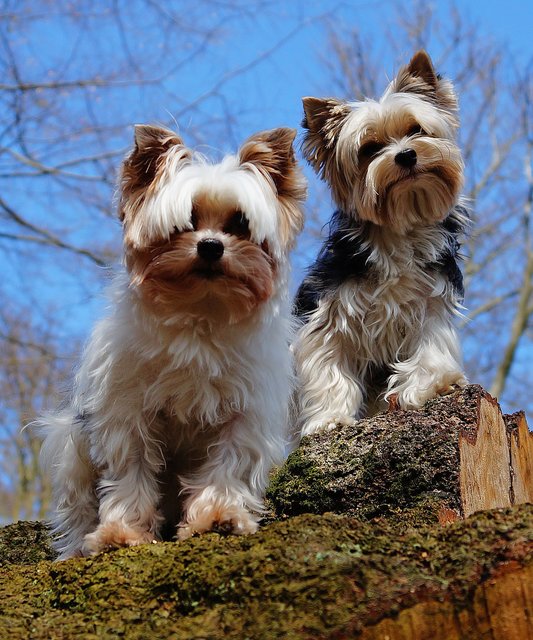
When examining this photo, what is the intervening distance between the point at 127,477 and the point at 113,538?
1.16ft

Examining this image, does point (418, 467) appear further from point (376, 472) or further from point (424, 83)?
point (424, 83)

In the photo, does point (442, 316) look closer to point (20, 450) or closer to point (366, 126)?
point (366, 126)

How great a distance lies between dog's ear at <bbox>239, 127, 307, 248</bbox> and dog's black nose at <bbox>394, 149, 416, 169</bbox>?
1.06 m

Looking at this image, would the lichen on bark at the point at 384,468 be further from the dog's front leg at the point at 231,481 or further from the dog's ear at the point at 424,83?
the dog's ear at the point at 424,83

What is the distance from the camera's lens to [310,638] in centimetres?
250

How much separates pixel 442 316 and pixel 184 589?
9.19 feet

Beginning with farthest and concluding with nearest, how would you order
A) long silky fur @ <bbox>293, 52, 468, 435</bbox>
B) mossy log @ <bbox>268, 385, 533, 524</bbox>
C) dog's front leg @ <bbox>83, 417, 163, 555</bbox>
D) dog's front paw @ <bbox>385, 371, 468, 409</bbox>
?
long silky fur @ <bbox>293, 52, 468, 435</bbox>
dog's front paw @ <bbox>385, 371, 468, 409</bbox>
mossy log @ <bbox>268, 385, 533, 524</bbox>
dog's front leg @ <bbox>83, 417, 163, 555</bbox>

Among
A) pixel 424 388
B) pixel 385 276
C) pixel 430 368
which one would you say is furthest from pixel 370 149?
pixel 424 388

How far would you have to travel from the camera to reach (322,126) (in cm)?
562

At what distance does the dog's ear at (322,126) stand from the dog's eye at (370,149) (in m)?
0.26

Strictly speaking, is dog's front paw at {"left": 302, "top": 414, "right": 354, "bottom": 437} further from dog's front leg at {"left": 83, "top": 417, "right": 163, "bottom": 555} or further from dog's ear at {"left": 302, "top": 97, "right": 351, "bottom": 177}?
dog's ear at {"left": 302, "top": 97, "right": 351, "bottom": 177}

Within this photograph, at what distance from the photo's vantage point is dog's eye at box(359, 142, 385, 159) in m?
5.33

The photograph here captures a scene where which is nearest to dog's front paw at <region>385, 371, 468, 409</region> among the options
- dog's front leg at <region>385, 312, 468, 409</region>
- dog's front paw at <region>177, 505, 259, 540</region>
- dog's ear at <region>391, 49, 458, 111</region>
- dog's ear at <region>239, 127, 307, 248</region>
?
dog's front leg at <region>385, 312, 468, 409</region>

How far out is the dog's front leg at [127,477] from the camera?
3857mm
